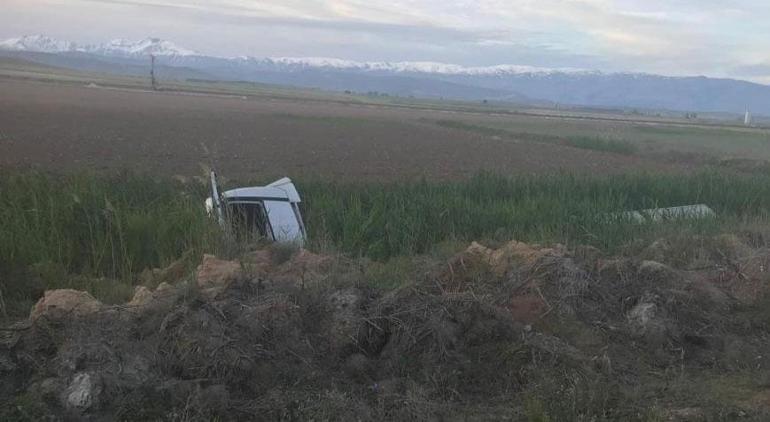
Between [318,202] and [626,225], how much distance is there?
5.03m

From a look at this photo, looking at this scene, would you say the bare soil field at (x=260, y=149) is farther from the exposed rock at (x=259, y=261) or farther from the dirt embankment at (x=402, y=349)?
the dirt embankment at (x=402, y=349)

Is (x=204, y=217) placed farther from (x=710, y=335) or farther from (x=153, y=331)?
(x=710, y=335)

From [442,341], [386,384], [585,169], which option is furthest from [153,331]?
[585,169]

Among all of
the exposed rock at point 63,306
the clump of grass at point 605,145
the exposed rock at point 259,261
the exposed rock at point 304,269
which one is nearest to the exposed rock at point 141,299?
the exposed rock at point 63,306

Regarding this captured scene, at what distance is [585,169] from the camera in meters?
27.7

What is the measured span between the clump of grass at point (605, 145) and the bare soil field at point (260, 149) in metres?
2.75

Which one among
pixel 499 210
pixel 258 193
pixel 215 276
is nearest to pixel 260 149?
pixel 499 210

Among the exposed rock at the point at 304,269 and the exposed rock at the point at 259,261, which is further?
the exposed rock at the point at 259,261

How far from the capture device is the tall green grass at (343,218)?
948 centimetres

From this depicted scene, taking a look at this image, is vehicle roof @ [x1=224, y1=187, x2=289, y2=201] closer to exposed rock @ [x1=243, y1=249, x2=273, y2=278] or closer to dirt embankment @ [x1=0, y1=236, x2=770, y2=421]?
exposed rock @ [x1=243, y1=249, x2=273, y2=278]

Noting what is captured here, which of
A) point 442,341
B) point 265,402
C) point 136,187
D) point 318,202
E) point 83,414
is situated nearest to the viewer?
point 83,414

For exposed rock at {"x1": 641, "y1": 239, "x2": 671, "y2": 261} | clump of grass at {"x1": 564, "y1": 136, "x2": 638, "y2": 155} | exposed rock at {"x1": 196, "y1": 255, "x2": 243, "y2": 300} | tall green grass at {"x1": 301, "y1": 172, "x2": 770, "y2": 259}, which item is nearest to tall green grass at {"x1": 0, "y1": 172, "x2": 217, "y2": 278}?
exposed rock at {"x1": 196, "y1": 255, "x2": 243, "y2": 300}

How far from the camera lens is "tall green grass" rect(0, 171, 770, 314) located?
948cm

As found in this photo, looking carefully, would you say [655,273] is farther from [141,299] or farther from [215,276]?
[141,299]
